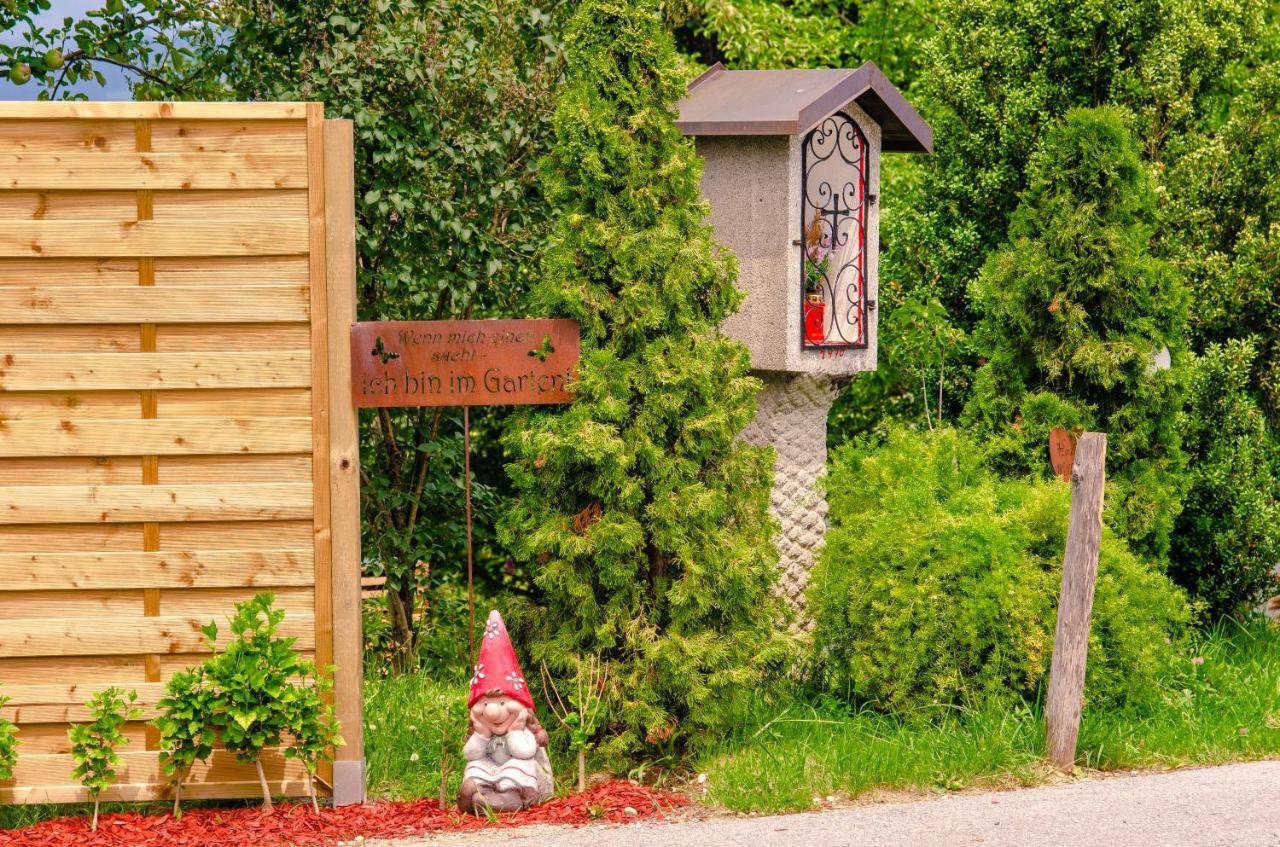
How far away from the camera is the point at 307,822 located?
213 inches

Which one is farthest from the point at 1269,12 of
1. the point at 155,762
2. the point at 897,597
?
the point at 155,762

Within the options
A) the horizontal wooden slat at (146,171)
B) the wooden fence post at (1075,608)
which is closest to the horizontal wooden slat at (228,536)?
the horizontal wooden slat at (146,171)

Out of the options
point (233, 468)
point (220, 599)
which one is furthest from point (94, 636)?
point (233, 468)

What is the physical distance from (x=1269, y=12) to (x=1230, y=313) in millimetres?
4864

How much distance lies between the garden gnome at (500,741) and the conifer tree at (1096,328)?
326 centimetres

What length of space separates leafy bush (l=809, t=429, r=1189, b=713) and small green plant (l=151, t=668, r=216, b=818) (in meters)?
2.97

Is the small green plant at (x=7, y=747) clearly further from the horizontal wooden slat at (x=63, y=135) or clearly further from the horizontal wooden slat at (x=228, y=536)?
the horizontal wooden slat at (x=63, y=135)

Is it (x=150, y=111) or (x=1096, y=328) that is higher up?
(x=150, y=111)

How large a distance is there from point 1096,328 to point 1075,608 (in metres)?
2.16

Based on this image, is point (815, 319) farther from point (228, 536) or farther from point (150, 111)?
point (150, 111)

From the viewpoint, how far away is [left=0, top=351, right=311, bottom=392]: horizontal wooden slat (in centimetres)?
554

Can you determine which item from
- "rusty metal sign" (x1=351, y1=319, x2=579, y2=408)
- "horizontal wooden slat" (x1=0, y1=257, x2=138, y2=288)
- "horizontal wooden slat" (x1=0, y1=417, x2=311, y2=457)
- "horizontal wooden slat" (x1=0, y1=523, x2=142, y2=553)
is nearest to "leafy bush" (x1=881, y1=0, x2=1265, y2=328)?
"rusty metal sign" (x1=351, y1=319, x2=579, y2=408)

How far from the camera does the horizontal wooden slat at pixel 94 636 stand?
219 inches

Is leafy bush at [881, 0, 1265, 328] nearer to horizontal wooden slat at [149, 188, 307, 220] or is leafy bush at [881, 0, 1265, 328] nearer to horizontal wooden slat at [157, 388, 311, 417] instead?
horizontal wooden slat at [149, 188, 307, 220]
